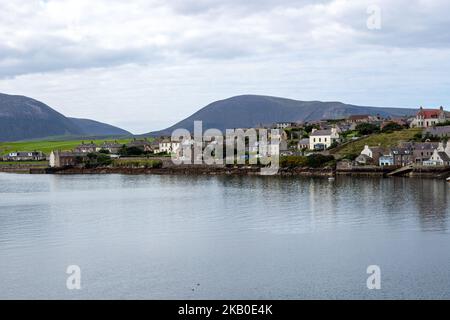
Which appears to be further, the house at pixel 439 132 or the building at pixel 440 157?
the house at pixel 439 132

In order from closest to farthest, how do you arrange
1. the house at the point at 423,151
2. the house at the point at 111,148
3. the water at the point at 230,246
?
the water at the point at 230,246, the house at the point at 423,151, the house at the point at 111,148

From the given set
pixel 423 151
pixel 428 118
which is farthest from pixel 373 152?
pixel 428 118

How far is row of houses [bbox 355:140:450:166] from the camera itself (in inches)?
1750

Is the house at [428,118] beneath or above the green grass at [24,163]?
above

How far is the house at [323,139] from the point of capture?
56.8 metres

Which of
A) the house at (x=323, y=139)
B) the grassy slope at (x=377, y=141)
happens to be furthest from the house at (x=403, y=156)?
the house at (x=323, y=139)

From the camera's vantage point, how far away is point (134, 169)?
194ft

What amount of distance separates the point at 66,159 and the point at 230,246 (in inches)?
2022

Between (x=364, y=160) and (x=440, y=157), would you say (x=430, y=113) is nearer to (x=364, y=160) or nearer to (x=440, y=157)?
(x=364, y=160)

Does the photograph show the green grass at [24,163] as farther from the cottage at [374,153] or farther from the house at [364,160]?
the cottage at [374,153]

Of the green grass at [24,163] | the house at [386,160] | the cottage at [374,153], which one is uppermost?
the cottage at [374,153]

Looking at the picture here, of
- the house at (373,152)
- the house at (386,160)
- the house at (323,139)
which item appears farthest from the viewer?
the house at (323,139)

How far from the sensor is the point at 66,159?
66.4 m

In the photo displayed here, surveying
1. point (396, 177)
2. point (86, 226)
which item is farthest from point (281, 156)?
point (86, 226)
